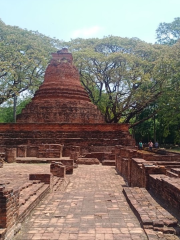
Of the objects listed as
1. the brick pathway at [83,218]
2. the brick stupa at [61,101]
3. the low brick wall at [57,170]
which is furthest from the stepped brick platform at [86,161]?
the brick pathway at [83,218]

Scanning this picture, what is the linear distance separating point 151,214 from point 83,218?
1194 mm

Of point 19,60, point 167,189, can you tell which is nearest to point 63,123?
point 19,60

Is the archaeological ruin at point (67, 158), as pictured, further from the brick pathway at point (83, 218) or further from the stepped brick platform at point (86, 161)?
the brick pathway at point (83, 218)

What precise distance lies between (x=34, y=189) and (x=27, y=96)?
27.3 meters

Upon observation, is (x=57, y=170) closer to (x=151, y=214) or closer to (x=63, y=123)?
(x=151, y=214)

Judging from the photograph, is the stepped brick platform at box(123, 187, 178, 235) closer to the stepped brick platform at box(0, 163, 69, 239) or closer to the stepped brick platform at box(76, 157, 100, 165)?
the stepped brick platform at box(0, 163, 69, 239)

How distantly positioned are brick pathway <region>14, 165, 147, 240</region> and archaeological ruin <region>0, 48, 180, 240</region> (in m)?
0.18

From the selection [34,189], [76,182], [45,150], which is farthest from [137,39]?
[34,189]

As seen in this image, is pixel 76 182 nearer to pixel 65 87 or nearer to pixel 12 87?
pixel 65 87

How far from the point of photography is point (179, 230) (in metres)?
4.02

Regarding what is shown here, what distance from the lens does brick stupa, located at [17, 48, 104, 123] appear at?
66.3 ft

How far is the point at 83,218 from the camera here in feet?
15.6

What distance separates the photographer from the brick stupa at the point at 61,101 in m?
20.2

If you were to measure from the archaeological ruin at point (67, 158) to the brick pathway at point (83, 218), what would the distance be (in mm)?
179
